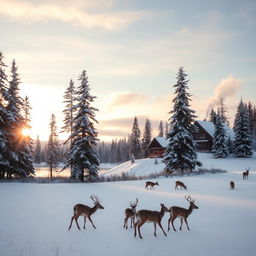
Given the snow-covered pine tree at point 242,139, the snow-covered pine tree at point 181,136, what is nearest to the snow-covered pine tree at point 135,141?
the snow-covered pine tree at point 242,139

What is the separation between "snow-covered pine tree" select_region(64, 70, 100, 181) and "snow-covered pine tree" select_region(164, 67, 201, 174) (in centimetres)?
1070

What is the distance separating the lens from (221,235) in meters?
8.12

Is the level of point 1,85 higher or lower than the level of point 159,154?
higher

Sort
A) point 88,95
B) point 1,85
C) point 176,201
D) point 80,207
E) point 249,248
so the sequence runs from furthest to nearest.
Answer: point 88,95, point 1,85, point 176,201, point 80,207, point 249,248

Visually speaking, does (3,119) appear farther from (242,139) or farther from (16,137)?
(242,139)

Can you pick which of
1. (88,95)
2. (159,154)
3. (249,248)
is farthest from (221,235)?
(159,154)

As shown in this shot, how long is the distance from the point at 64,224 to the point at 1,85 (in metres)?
22.2

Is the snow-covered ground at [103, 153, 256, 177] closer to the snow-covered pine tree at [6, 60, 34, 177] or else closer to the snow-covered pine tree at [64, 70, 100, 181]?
the snow-covered pine tree at [64, 70, 100, 181]

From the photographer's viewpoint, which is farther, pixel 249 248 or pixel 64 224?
pixel 64 224

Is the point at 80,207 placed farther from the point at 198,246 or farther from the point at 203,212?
the point at 203,212

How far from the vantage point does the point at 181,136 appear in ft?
100

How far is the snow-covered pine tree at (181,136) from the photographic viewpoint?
3058 centimetres

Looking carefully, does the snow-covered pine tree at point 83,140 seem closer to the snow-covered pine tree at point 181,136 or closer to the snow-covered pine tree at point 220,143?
the snow-covered pine tree at point 181,136

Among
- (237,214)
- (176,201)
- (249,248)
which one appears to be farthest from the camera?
(176,201)
